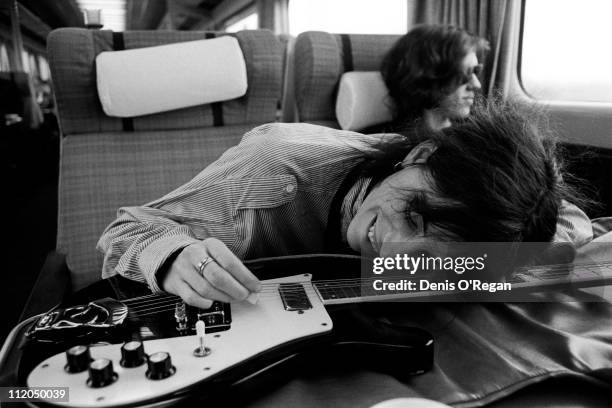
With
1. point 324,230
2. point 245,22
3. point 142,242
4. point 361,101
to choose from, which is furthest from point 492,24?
point 245,22

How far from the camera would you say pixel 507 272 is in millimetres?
847

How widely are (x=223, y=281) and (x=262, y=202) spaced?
37 centimetres

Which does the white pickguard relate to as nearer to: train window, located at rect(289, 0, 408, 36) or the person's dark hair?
the person's dark hair

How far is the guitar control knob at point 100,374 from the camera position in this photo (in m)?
0.57

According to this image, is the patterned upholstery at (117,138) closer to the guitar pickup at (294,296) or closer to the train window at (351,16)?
the guitar pickup at (294,296)

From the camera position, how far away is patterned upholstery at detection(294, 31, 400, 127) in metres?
1.89

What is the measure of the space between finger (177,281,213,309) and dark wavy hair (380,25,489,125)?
4.45ft

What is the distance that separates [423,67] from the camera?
1.89 metres

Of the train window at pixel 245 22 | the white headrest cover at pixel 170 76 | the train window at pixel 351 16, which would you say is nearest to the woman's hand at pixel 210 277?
the white headrest cover at pixel 170 76

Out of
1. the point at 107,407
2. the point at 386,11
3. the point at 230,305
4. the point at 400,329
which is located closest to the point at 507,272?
the point at 400,329

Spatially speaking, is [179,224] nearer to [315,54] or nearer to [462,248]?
[462,248]

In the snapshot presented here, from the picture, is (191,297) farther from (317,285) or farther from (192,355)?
(317,285)

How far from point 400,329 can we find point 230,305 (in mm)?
301

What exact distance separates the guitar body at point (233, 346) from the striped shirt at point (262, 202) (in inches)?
8.3
